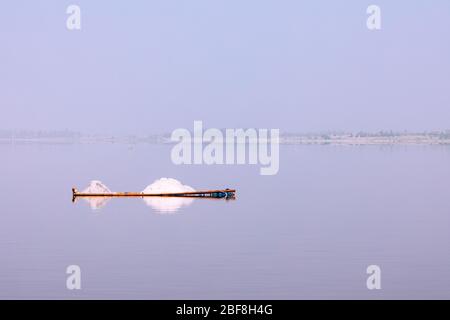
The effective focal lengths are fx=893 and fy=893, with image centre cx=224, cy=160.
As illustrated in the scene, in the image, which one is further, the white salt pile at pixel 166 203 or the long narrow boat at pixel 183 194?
the long narrow boat at pixel 183 194

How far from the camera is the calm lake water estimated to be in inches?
1629

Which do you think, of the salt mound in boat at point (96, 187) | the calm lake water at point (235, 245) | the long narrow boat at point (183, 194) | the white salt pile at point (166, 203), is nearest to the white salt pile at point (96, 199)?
the salt mound in boat at point (96, 187)

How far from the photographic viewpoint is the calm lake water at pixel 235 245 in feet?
136

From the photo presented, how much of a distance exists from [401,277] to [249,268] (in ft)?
25.4

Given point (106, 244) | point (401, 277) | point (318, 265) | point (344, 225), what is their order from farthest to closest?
point (344, 225) → point (106, 244) → point (318, 265) → point (401, 277)

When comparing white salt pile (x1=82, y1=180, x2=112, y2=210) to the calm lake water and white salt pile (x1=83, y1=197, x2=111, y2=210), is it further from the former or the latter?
the calm lake water

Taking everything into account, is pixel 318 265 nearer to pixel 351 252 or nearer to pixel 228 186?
pixel 351 252

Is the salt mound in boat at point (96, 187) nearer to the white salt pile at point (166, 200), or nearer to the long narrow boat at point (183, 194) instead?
the long narrow boat at point (183, 194)

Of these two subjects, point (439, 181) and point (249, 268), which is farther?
point (439, 181)

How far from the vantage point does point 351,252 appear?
2004 inches

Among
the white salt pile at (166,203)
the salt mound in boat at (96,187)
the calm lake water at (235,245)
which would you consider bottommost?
the calm lake water at (235,245)

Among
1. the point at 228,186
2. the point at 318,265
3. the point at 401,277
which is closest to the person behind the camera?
the point at 401,277

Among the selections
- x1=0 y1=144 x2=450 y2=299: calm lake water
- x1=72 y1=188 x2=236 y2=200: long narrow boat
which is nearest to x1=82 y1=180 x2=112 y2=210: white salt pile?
x1=72 y1=188 x2=236 y2=200: long narrow boat
